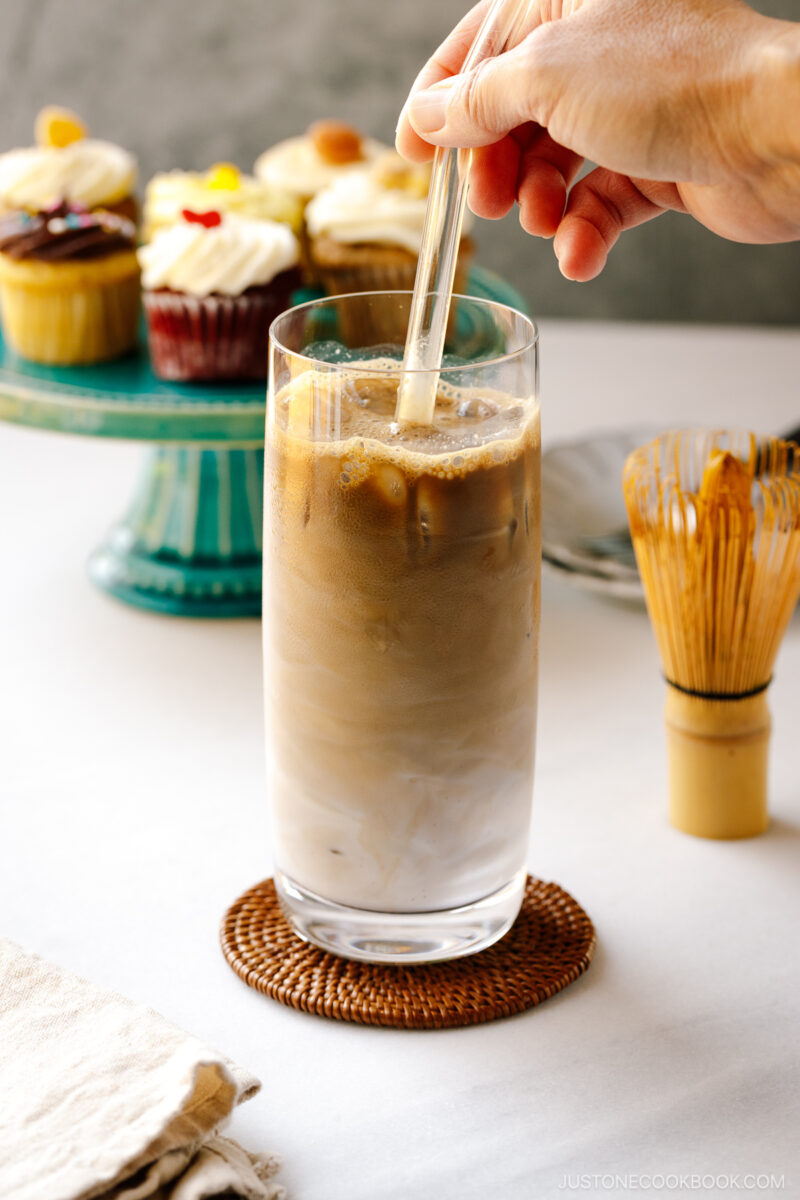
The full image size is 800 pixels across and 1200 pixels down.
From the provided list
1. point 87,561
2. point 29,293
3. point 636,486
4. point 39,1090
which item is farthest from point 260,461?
point 39,1090

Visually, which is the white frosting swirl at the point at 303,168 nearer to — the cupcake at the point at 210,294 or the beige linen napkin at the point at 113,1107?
the cupcake at the point at 210,294

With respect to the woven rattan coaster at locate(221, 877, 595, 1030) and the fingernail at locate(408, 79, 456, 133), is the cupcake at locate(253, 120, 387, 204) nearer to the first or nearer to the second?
the fingernail at locate(408, 79, 456, 133)

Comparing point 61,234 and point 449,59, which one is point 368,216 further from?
point 449,59

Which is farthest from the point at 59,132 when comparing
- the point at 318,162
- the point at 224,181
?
the point at 318,162

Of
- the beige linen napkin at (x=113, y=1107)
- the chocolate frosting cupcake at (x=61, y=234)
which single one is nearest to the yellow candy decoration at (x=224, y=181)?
the chocolate frosting cupcake at (x=61, y=234)

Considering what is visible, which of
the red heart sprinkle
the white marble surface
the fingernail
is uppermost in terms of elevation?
the fingernail

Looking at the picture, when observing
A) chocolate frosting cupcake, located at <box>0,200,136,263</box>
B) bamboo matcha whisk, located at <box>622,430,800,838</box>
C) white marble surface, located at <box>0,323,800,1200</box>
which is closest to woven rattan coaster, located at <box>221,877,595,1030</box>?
white marble surface, located at <box>0,323,800,1200</box>
